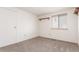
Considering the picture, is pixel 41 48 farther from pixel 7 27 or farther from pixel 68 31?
pixel 68 31

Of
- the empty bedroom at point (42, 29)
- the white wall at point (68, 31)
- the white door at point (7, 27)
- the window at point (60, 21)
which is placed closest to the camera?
the empty bedroom at point (42, 29)

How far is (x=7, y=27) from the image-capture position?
11.9ft

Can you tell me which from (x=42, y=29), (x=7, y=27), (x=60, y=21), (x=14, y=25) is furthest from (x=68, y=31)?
(x=7, y=27)

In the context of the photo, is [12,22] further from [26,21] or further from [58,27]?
[58,27]

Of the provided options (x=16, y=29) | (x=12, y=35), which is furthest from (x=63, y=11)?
(x=12, y=35)

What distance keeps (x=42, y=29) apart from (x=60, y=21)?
198 centimetres

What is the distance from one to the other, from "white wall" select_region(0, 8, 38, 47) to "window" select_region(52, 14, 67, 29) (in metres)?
1.80

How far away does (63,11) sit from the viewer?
4.63m

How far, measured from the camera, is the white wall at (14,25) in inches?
135

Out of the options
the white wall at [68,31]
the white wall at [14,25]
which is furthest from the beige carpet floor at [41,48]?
the white wall at [68,31]

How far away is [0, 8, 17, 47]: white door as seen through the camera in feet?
11.1

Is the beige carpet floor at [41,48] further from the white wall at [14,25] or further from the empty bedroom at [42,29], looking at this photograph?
the white wall at [14,25]
